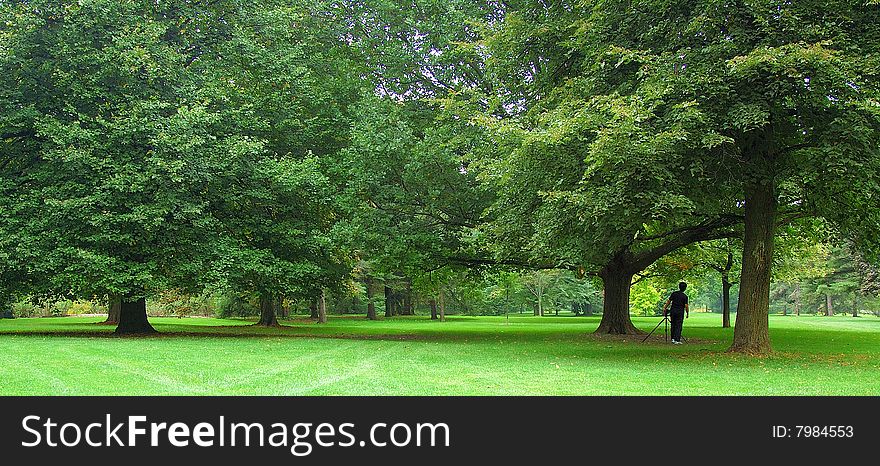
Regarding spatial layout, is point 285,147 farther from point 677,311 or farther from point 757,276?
point 757,276

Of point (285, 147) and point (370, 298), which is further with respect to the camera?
point (370, 298)

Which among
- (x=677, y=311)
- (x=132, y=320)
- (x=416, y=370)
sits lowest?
(x=132, y=320)

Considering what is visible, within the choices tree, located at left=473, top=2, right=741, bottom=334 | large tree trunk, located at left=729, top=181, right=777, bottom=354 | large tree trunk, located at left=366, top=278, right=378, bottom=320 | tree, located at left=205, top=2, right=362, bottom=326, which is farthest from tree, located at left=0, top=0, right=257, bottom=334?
large tree trunk, located at left=366, top=278, right=378, bottom=320

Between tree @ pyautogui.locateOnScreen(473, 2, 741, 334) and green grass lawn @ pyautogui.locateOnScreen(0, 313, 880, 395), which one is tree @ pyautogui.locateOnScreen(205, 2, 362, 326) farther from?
tree @ pyautogui.locateOnScreen(473, 2, 741, 334)

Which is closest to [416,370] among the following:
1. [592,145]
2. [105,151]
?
[592,145]

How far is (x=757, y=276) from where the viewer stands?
14914 mm

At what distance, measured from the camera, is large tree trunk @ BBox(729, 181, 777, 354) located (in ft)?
48.9

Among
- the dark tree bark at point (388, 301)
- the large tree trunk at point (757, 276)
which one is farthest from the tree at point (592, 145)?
the dark tree bark at point (388, 301)

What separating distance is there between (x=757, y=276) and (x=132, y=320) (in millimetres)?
19142

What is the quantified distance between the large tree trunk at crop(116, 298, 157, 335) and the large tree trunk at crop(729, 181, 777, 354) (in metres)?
18.2

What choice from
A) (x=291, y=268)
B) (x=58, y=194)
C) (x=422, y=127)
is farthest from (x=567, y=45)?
(x=58, y=194)

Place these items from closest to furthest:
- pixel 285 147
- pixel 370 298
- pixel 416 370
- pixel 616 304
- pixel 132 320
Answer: pixel 416 370 → pixel 132 320 → pixel 616 304 → pixel 285 147 → pixel 370 298

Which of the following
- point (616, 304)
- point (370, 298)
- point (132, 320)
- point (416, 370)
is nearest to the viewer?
point (416, 370)

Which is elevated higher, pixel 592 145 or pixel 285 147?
pixel 285 147
